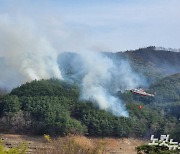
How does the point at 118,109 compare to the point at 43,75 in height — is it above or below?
below

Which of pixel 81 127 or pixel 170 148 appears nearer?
pixel 170 148

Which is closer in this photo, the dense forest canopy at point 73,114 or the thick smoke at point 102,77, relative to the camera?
the dense forest canopy at point 73,114

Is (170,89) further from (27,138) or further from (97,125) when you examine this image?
(27,138)

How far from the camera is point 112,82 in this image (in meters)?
57.1

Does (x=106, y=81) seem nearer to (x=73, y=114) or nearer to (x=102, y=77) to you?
(x=102, y=77)

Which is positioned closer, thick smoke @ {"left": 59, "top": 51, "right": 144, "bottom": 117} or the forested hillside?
the forested hillside

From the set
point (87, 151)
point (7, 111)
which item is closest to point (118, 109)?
point (7, 111)

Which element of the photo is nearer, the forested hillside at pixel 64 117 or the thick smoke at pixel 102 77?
the forested hillside at pixel 64 117

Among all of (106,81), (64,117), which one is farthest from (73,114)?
(106,81)

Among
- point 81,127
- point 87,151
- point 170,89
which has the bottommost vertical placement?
point 87,151

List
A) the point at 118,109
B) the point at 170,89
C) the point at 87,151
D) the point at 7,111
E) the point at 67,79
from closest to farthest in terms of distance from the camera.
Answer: the point at 87,151, the point at 7,111, the point at 118,109, the point at 67,79, the point at 170,89

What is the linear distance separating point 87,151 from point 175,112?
35.0 meters

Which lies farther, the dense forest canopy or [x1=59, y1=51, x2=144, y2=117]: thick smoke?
[x1=59, y1=51, x2=144, y2=117]: thick smoke

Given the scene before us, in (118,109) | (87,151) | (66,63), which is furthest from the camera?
(66,63)
